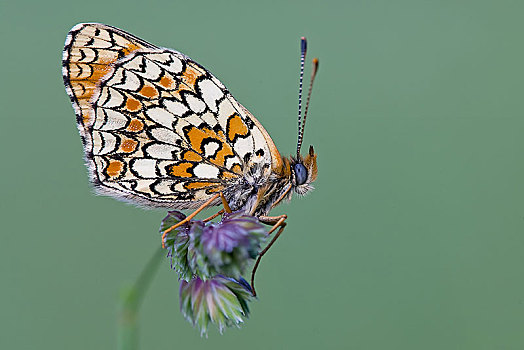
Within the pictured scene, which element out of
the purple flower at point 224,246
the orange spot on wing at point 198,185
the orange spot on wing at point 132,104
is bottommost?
the purple flower at point 224,246

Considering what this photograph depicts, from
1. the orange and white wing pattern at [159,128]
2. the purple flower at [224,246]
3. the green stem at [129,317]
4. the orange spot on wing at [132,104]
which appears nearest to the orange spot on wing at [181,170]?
the orange and white wing pattern at [159,128]

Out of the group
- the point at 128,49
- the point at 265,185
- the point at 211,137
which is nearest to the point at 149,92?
the point at 128,49

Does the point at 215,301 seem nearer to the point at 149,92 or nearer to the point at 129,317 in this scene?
the point at 129,317

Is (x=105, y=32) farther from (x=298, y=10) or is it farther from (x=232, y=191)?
(x=298, y=10)

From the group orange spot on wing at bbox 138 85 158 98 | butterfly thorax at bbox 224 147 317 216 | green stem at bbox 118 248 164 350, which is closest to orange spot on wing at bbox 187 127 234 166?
butterfly thorax at bbox 224 147 317 216

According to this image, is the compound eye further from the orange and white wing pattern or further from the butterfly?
the orange and white wing pattern

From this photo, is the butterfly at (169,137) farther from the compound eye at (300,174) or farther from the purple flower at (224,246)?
the purple flower at (224,246)

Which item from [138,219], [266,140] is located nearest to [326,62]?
[138,219]
